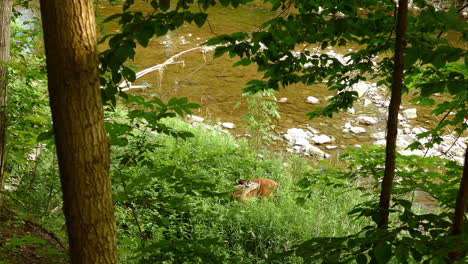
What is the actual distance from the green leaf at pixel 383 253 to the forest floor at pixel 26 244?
7.58 ft

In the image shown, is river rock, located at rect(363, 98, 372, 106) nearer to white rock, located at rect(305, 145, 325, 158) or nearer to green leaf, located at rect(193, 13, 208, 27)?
white rock, located at rect(305, 145, 325, 158)

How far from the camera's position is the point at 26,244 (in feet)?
9.82

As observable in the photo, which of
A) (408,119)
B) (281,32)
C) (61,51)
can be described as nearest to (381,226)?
(281,32)

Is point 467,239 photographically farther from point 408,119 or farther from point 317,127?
point 408,119

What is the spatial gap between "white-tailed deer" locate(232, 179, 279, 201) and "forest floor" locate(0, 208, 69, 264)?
8.62 ft

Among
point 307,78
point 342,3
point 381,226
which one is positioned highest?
point 342,3

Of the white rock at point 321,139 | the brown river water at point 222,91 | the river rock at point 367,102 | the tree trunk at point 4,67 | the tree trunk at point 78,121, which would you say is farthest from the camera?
the river rock at point 367,102

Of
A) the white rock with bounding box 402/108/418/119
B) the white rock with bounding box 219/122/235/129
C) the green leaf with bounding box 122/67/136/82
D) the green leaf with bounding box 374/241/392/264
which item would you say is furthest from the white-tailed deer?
the white rock with bounding box 402/108/418/119

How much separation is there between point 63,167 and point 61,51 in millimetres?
412

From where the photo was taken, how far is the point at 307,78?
8.70 ft

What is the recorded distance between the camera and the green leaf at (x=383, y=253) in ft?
4.20

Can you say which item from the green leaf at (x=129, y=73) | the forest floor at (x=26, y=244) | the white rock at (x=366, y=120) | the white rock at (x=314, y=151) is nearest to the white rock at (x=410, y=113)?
the white rock at (x=366, y=120)

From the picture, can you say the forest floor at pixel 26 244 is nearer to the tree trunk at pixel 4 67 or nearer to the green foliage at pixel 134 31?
the tree trunk at pixel 4 67

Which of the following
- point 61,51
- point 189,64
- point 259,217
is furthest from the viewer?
point 189,64
